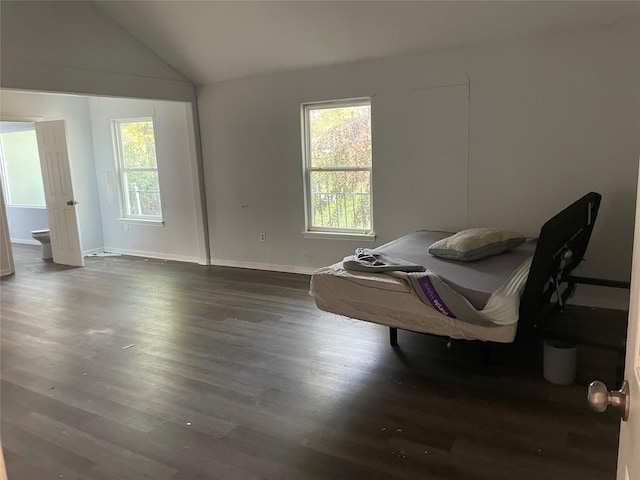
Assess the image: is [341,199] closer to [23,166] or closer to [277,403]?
[277,403]

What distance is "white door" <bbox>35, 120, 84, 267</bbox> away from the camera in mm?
6359

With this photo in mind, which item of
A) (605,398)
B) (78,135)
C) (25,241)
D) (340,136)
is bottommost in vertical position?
(25,241)

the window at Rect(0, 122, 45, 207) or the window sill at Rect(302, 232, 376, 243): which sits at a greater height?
the window at Rect(0, 122, 45, 207)

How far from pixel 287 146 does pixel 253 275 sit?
154 centimetres

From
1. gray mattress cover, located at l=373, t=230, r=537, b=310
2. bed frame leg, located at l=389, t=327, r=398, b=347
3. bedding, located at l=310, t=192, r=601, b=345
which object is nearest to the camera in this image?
bedding, located at l=310, t=192, r=601, b=345

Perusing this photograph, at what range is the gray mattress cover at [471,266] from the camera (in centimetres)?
274

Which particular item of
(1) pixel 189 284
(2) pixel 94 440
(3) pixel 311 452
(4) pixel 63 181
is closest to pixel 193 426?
(2) pixel 94 440

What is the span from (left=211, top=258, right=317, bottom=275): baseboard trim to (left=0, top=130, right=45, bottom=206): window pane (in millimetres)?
3864

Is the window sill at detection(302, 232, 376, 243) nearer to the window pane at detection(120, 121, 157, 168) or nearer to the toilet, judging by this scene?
the window pane at detection(120, 121, 157, 168)

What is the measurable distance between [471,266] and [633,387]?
7.96ft

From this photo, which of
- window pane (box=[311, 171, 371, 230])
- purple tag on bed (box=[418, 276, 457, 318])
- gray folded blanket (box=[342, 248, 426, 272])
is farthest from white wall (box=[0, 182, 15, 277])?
purple tag on bed (box=[418, 276, 457, 318])

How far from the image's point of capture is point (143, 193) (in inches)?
276

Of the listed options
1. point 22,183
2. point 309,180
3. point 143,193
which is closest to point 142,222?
point 143,193

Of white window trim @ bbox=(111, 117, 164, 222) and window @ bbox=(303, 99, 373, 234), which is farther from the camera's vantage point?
white window trim @ bbox=(111, 117, 164, 222)
